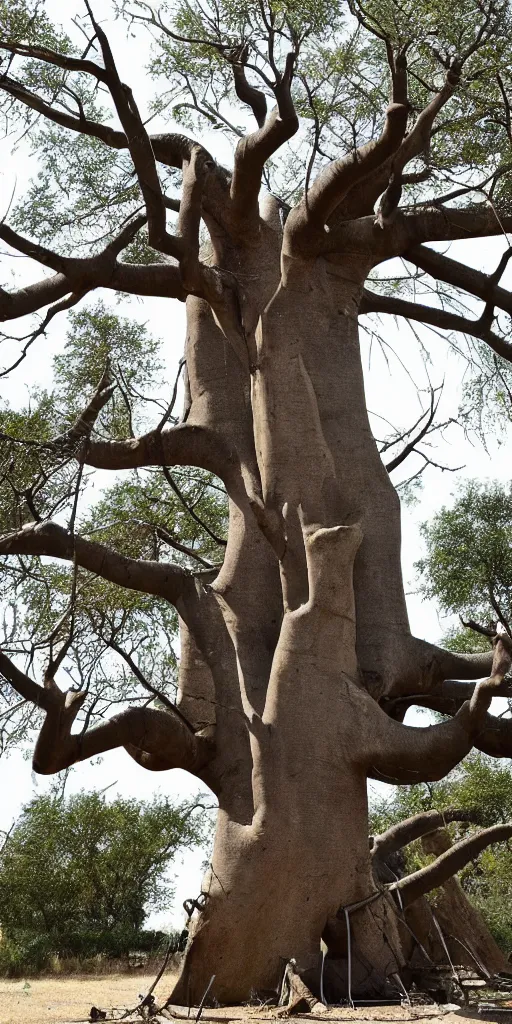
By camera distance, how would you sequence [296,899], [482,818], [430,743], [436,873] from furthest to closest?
1. [482,818]
2. [436,873]
3. [430,743]
4. [296,899]

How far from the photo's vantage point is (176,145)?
7.38 metres

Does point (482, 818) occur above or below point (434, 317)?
below

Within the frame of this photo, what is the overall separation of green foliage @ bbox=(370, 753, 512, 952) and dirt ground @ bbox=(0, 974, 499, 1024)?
12.2 ft

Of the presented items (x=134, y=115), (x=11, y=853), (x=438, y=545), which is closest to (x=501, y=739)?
(x=134, y=115)

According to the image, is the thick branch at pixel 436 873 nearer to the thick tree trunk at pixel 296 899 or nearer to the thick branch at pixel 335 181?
the thick tree trunk at pixel 296 899

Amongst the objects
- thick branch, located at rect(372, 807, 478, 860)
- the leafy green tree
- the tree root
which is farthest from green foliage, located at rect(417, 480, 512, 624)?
the tree root

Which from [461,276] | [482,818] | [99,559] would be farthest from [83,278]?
[482,818]

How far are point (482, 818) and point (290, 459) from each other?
5865mm

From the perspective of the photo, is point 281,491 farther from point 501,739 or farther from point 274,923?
point 274,923

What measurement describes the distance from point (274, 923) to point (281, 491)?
2.42m

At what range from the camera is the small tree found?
14258mm

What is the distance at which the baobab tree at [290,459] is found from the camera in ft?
17.9

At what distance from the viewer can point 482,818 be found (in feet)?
34.9

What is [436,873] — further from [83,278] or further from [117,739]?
[83,278]
